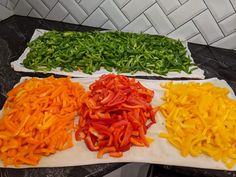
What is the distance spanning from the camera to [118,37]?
5.15ft

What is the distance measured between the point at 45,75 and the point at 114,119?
1.68ft

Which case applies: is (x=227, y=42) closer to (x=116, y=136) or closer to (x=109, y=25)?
(x=109, y=25)

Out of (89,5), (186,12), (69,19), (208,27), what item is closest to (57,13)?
(69,19)

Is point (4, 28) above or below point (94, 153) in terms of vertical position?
above

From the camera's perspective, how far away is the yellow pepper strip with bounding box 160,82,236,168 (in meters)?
0.94

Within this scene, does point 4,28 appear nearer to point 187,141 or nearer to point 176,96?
point 176,96

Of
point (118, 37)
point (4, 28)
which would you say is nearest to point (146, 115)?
point (118, 37)

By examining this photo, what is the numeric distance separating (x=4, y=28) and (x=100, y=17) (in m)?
0.62

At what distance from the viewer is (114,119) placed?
969 mm

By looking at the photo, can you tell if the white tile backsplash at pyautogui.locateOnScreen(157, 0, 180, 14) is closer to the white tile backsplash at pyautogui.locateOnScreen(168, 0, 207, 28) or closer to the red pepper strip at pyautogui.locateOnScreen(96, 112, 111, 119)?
the white tile backsplash at pyautogui.locateOnScreen(168, 0, 207, 28)

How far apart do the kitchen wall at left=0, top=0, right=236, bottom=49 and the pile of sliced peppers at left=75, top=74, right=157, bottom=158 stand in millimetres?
720

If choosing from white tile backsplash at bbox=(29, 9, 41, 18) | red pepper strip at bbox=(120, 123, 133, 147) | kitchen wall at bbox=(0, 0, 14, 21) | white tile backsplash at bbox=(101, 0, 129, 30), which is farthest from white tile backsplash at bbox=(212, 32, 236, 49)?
kitchen wall at bbox=(0, 0, 14, 21)

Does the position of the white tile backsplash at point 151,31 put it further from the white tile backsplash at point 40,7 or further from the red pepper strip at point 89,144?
the red pepper strip at point 89,144

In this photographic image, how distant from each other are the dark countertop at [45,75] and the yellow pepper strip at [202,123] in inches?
2.8
